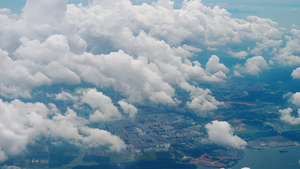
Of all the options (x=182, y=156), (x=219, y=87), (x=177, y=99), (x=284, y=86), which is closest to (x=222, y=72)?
(x=219, y=87)

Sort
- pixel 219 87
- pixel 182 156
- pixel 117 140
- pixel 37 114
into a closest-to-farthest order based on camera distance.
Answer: pixel 182 156, pixel 117 140, pixel 37 114, pixel 219 87

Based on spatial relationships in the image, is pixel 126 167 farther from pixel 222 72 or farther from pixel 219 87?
pixel 222 72

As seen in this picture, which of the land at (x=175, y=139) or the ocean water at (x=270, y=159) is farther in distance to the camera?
the land at (x=175, y=139)

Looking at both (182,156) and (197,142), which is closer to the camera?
(182,156)

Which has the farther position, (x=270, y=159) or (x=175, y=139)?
(x=175, y=139)

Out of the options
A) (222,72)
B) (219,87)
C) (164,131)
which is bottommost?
(164,131)

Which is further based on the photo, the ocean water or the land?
the land

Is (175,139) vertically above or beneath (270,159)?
above

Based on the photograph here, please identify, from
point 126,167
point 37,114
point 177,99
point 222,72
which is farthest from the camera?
point 222,72
